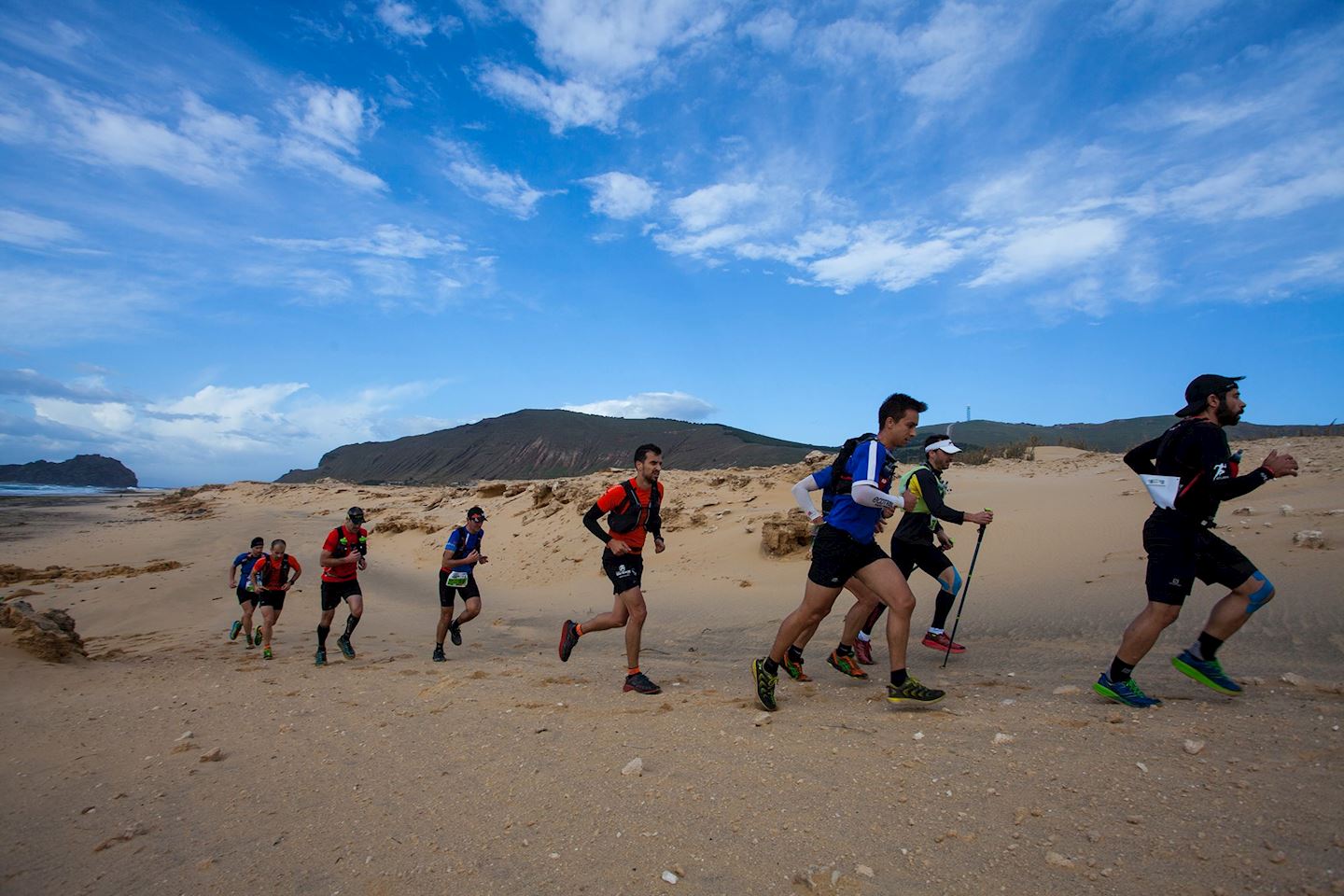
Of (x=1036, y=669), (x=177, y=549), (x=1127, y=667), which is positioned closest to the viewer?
(x=1127, y=667)

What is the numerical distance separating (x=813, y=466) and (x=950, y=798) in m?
15.9

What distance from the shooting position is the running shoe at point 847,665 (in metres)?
5.77

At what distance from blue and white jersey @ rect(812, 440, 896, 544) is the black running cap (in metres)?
1.95

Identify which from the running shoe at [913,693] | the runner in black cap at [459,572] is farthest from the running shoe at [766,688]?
the runner in black cap at [459,572]

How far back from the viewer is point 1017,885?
2.55 m

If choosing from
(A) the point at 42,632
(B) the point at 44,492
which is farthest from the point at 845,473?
(B) the point at 44,492

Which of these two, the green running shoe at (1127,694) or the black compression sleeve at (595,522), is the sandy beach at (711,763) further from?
the black compression sleeve at (595,522)

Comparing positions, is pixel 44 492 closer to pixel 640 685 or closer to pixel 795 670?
pixel 640 685

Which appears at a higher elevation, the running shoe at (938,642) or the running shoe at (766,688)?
the running shoe at (766,688)

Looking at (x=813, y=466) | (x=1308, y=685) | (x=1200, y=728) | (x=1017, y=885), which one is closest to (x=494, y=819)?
(x=1017, y=885)

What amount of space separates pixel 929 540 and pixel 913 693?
213 centimetres

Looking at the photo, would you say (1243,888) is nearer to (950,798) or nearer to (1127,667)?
(950,798)

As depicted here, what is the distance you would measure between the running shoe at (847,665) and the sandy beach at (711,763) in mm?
153

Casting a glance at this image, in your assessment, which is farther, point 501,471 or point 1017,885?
point 501,471
